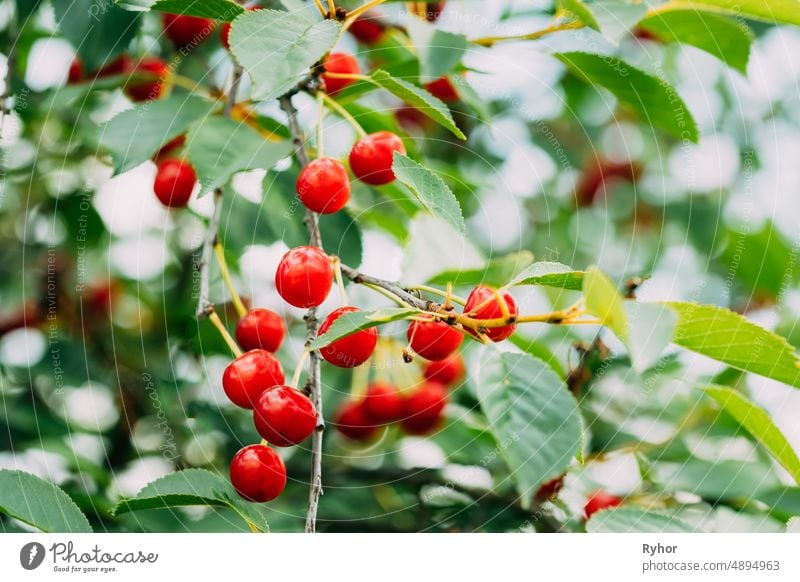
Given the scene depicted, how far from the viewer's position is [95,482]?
1438 millimetres

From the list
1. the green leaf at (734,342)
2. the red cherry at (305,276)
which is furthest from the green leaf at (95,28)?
the green leaf at (734,342)

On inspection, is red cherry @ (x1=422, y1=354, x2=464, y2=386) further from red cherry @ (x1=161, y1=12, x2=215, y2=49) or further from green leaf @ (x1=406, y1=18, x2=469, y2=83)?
red cherry @ (x1=161, y1=12, x2=215, y2=49)

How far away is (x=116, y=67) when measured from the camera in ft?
4.50

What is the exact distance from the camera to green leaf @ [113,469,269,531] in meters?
0.80

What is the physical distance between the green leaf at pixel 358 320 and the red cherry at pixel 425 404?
2.21ft

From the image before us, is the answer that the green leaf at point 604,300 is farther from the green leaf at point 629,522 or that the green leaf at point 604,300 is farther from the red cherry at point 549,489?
the red cherry at point 549,489

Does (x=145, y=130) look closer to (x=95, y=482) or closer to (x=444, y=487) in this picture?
(x=95, y=482)

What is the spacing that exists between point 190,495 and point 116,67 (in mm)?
882

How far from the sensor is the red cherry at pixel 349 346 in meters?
0.79

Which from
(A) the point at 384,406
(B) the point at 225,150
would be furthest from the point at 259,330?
(A) the point at 384,406

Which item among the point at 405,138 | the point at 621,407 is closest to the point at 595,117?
the point at 621,407

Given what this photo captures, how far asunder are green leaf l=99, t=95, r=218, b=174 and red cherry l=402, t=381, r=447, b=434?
59 centimetres

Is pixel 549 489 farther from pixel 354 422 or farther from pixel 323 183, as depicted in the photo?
pixel 323 183
